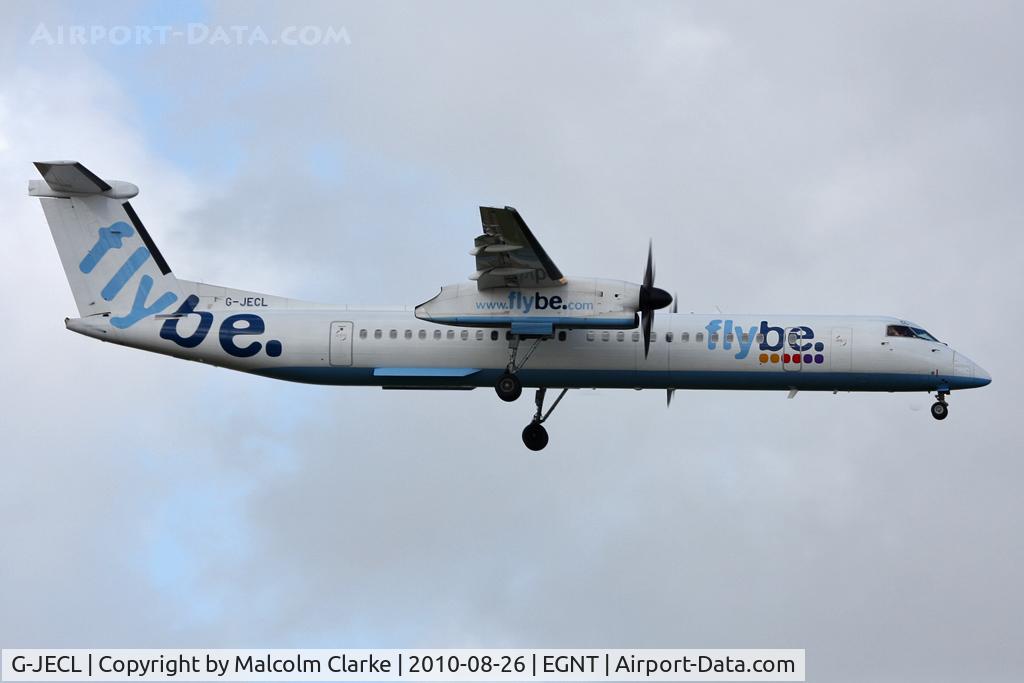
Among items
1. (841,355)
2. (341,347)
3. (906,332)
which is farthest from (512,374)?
(906,332)

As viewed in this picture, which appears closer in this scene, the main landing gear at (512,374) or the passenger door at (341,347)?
the main landing gear at (512,374)

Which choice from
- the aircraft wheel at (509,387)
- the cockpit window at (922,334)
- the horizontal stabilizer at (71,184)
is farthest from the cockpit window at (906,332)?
the horizontal stabilizer at (71,184)

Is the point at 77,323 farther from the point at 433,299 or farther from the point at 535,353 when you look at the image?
the point at 535,353

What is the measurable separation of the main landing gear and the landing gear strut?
4.61 feet

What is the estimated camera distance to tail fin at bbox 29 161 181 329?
3167 cm

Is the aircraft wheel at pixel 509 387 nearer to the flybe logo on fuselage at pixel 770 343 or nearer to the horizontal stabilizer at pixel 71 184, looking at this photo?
the flybe logo on fuselage at pixel 770 343

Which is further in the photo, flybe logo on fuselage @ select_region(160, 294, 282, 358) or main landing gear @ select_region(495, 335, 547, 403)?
flybe logo on fuselage @ select_region(160, 294, 282, 358)

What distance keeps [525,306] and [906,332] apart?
819 centimetres

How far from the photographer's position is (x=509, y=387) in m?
30.3

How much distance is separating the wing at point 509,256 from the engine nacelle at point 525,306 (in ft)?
0.64

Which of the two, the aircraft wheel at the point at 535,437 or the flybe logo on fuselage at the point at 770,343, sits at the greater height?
the flybe logo on fuselage at the point at 770,343

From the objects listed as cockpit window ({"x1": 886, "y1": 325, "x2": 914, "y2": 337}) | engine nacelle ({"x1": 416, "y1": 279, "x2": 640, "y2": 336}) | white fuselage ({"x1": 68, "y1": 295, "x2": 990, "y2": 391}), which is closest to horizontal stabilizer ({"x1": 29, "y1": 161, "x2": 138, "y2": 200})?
white fuselage ({"x1": 68, "y1": 295, "x2": 990, "y2": 391})

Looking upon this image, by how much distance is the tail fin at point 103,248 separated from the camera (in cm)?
3167

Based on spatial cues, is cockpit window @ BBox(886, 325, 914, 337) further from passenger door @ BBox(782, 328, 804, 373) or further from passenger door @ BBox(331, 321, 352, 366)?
passenger door @ BBox(331, 321, 352, 366)
